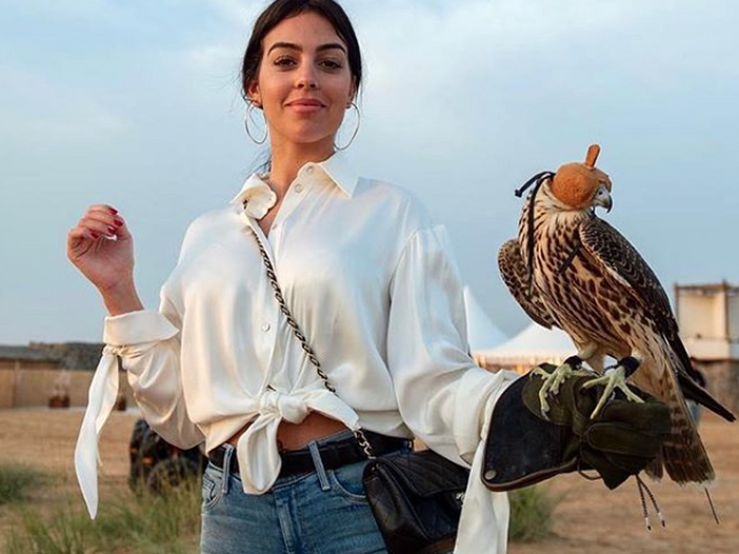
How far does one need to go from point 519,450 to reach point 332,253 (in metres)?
0.51

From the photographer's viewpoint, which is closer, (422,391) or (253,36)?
(422,391)

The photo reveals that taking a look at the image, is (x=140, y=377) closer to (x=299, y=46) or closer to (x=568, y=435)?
(x=299, y=46)

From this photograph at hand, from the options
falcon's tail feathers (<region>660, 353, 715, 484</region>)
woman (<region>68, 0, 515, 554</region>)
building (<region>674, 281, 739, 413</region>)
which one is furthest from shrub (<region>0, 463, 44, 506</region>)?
building (<region>674, 281, 739, 413</region>)

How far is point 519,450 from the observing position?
5.84 ft

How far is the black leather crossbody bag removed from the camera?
1.83m

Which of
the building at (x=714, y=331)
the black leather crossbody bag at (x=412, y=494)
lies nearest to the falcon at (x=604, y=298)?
the black leather crossbody bag at (x=412, y=494)

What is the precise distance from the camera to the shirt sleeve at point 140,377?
Answer: 7.09 ft

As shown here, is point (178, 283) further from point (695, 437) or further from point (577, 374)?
point (695, 437)

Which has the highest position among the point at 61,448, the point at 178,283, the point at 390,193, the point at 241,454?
the point at 390,193

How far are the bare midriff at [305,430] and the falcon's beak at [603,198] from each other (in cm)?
69

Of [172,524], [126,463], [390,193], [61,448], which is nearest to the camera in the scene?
[390,193]

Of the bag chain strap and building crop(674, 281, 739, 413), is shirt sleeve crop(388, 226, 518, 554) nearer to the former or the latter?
the bag chain strap

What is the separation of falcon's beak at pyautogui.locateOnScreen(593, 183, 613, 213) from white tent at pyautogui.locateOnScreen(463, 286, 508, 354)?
26512 millimetres

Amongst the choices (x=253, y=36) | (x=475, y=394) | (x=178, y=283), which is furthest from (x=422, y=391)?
(x=253, y=36)
